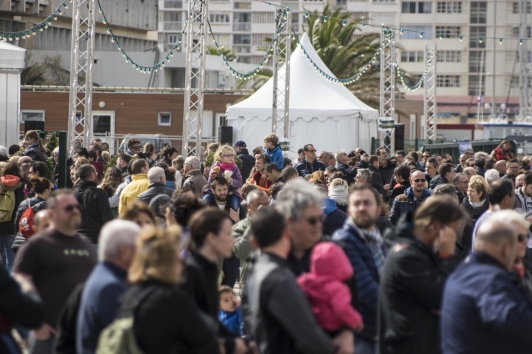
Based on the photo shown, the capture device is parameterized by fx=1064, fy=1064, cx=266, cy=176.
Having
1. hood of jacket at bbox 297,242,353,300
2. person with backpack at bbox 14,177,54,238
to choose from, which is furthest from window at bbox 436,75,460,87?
hood of jacket at bbox 297,242,353,300

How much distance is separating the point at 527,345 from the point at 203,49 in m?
19.8

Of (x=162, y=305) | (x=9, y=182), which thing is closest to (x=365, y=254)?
(x=162, y=305)

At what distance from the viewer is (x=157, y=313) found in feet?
15.7

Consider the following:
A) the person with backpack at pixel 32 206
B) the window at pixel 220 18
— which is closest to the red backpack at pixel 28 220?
the person with backpack at pixel 32 206

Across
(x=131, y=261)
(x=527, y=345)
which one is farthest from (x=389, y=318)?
(x=131, y=261)

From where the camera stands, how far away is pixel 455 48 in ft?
357

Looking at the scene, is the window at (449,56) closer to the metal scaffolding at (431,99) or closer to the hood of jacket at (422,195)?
the metal scaffolding at (431,99)

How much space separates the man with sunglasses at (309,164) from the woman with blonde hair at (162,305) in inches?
543

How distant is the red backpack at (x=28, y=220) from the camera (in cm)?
983

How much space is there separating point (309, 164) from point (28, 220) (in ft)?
31.3

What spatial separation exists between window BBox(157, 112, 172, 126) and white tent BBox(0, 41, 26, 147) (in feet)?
89.9

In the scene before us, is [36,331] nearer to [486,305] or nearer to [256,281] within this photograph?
[256,281]

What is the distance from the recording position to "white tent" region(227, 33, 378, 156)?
31.2 meters

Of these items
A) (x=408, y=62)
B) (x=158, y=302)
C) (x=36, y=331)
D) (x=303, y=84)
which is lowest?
(x=36, y=331)
